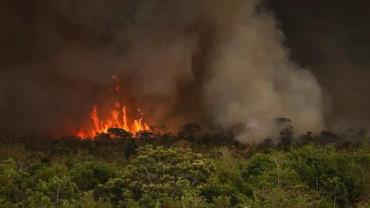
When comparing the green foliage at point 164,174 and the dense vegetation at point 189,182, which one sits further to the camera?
the green foliage at point 164,174

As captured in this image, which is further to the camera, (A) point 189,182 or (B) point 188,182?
(A) point 189,182

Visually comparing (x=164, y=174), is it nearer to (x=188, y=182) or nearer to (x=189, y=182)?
(x=189, y=182)

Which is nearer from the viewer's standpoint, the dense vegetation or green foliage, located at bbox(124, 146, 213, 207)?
the dense vegetation

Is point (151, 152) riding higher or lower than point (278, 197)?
higher

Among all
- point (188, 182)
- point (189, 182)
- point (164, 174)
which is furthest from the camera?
point (164, 174)

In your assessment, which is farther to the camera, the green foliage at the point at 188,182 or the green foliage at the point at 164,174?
the green foliage at the point at 164,174

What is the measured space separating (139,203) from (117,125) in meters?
117

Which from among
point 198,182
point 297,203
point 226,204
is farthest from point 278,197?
point 198,182

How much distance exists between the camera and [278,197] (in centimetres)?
4878

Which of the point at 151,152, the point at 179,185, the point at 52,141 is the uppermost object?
the point at 52,141

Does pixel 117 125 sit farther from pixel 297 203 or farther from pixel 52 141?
pixel 297 203

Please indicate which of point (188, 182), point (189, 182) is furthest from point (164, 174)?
point (188, 182)

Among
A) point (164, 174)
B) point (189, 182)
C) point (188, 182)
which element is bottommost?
point (188, 182)

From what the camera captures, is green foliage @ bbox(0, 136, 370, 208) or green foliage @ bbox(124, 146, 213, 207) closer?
green foliage @ bbox(0, 136, 370, 208)
